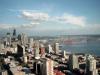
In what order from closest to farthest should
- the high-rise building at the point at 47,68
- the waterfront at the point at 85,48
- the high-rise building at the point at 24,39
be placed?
the high-rise building at the point at 47,68, the waterfront at the point at 85,48, the high-rise building at the point at 24,39

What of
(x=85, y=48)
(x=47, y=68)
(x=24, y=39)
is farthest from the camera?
(x=24, y=39)

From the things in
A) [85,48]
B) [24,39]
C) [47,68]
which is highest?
[24,39]

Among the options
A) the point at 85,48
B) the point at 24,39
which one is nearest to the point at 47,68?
the point at 85,48

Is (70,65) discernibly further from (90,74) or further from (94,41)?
(94,41)

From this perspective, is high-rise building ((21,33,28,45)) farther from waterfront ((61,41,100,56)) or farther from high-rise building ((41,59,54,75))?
high-rise building ((41,59,54,75))

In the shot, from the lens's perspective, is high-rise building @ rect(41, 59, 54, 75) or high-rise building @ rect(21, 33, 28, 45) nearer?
high-rise building @ rect(41, 59, 54, 75)

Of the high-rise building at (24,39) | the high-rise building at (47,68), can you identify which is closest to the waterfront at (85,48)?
the high-rise building at (24,39)

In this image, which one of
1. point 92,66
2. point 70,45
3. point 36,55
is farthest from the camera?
point 70,45

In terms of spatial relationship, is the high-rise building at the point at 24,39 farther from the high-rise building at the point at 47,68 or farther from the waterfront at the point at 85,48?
the high-rise building at the point at 47,68

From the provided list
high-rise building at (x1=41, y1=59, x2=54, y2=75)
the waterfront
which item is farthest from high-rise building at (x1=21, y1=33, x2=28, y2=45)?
high-rise building at (x1=41, y1=59, x2=54, y2=75)

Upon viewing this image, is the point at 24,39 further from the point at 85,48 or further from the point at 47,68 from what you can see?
the point at 47,68

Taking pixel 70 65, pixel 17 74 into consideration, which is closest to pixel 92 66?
pixel 70 65
